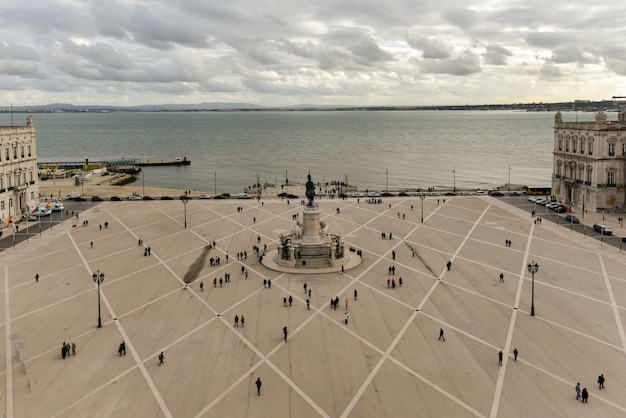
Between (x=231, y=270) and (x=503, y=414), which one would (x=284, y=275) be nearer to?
Answer: (x=231, y=270)

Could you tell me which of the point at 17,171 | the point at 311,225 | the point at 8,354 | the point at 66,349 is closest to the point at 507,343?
the point at 311,225

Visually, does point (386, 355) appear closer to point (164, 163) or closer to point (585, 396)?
point (585, 396)

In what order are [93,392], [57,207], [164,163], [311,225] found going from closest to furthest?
[93,392] → [311,225] → [57,207] → [164,163]

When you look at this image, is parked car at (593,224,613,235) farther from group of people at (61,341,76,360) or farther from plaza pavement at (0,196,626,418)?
group of people at (61,341,76,360)

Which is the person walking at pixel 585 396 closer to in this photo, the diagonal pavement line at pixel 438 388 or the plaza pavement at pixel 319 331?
the plaza pavement at pixel 319 331

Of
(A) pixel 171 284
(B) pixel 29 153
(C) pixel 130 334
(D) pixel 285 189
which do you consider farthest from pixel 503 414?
(D) pixel 285 189

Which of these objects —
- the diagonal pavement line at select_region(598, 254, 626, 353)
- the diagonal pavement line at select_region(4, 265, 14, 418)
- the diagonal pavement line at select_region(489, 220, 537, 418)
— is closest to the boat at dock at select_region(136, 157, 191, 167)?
the diagonal pavement line at select_region(4, 265, 14, 418)
